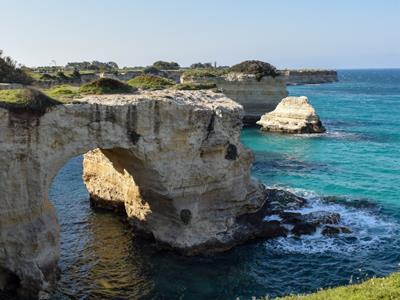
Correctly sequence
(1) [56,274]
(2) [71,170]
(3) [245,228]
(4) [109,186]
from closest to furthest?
(1) [56,274] → (3) [245,228] → (4) [109,186] → (2) [71,170]

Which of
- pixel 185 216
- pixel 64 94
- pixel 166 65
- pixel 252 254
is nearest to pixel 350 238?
pixel 252 254

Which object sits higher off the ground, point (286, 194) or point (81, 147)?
point (81, 147)

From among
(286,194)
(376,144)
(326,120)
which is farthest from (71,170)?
(326,120)

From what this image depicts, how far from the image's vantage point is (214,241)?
25188 millimetres

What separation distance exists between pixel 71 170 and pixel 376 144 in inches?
1306

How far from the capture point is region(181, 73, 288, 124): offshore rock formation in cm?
7131

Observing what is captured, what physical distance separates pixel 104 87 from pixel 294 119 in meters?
41.4

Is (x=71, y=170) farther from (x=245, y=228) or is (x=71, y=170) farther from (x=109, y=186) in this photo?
(x=245, y=228)

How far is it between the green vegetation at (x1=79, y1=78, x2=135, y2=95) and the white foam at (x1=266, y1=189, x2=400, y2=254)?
11353 millimetres

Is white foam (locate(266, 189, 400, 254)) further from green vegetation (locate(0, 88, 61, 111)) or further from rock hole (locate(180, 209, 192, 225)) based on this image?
green vegetation (locate(0, 88, 61, 111))

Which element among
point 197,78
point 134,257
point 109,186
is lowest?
point 134,257

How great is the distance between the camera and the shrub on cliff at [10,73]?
97.4 feet

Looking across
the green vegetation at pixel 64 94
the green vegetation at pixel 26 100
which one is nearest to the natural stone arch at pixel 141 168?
the green vegetation at pixel 26 100

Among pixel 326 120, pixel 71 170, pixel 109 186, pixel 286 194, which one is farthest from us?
pixel 326 120
